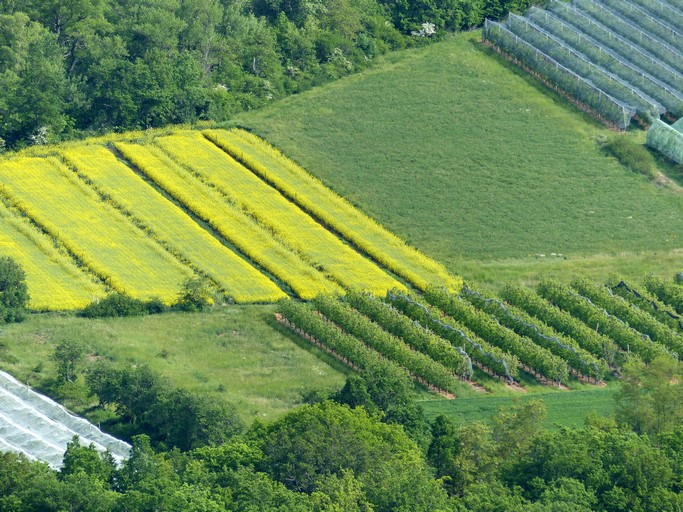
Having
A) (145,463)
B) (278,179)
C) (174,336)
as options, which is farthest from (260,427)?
(278,179)

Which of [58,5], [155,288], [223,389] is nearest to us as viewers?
[223,389]

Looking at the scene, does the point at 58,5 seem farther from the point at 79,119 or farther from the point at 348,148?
the point at 348,148

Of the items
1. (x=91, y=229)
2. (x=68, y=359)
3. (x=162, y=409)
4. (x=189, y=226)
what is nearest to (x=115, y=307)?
(x=68, y=359)

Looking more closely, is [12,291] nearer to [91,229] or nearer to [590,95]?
[91,229]

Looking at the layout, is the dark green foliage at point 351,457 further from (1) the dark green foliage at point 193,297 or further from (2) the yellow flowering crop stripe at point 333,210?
(2) the yellow flowering crop stripe at point 333,210

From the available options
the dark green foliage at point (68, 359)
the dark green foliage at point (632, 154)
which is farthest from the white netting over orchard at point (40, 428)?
the dark green foliage at point (632, 154)

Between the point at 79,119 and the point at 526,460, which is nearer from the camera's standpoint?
the point at 526,460

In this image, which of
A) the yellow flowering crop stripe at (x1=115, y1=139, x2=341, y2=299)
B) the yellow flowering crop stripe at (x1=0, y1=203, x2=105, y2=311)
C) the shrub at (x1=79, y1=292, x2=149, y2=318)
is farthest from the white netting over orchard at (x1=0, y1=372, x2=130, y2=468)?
the yellow flowering crop stripe at (x1=115, y1=139, x2=341, y2=299)

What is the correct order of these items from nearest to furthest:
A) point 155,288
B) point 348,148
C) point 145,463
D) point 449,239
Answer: point 145,463 → point 155,288 → point 449,239 → point 348,148
